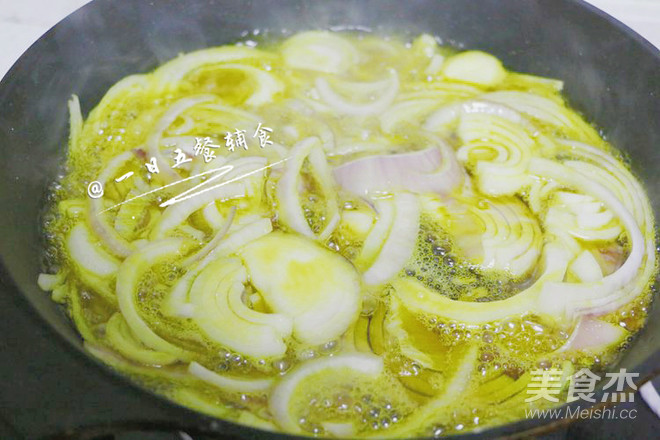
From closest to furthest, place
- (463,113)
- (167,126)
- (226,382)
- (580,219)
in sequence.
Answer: (226,382) → (580,219) → (167,126) → (463,113)

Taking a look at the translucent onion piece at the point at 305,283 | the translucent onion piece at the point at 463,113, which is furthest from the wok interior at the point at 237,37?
the translucent onion piece at the point at 305,283

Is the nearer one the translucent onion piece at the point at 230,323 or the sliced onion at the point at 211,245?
the translucent onion piece at the point at 230,323

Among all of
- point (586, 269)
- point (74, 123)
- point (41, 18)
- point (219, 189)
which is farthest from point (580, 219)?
point (41, 18)

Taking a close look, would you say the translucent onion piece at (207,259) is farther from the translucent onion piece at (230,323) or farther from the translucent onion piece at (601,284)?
→ the translucent onion piece at (601,284)

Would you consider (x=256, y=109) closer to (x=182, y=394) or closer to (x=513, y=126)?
(x=513, y=126)

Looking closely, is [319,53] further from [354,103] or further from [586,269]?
[586,269]

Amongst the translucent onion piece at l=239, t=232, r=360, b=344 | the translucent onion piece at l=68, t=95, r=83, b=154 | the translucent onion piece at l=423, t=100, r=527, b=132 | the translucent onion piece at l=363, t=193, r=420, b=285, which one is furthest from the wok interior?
the translucent onion piece at l=363, t=193, r=420, b=285
